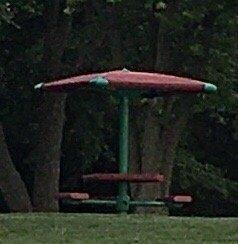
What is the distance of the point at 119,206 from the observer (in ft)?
48.1

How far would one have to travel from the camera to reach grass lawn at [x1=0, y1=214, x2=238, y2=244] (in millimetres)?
10445

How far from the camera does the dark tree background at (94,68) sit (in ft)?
63.4

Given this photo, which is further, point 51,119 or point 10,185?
point 51,119

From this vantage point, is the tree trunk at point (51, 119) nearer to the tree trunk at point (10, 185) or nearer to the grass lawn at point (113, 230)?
the tree trunk at point (10, 185)

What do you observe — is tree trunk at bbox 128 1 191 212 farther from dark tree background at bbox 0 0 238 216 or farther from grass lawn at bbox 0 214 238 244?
grass lawn at bbox 0 214 238 244

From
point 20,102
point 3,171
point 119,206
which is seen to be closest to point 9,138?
point 20,102

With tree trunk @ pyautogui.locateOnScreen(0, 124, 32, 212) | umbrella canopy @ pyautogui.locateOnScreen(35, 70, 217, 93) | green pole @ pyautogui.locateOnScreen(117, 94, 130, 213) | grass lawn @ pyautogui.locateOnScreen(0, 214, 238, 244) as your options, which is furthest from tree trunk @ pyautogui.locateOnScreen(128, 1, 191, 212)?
grass lawn @ pyautogui.locateOnScreen(0, 214, 238, 244)

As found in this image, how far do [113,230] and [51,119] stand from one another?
9320 millimetres

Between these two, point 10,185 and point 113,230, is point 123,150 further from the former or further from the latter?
point 10,185

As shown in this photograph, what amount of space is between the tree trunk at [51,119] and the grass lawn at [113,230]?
7.49 metres

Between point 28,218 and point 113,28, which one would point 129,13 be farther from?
point 28,218

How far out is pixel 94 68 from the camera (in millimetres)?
20828

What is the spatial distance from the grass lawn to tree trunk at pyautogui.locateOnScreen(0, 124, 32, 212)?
291 inches

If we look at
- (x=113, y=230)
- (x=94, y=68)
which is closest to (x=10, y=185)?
(x=94, y=68)
